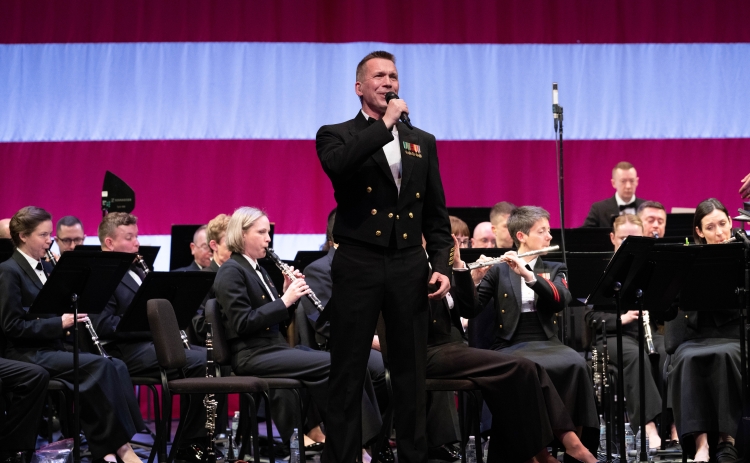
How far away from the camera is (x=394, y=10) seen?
318 inches

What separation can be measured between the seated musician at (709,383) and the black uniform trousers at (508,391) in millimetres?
924

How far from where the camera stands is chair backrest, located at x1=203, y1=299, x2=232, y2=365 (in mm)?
4805

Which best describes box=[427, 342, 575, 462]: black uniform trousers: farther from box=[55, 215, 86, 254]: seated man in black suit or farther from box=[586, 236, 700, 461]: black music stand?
box=[55, 215, 86, 254]: seated man in black suit

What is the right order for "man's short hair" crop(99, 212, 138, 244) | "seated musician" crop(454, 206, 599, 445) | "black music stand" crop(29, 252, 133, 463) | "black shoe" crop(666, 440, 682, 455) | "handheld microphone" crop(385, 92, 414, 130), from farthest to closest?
"man's short hair" crop(99, 212, 138, 244) → "black shoe" crop(666, 440, 682, 455) → "seated musician" crop(454, 206, 599, 445) → "black music stand" crop(29, 252, 133, 463) → "handheld microphone" crop(385, 92, 414, 130)

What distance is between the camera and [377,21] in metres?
8.07

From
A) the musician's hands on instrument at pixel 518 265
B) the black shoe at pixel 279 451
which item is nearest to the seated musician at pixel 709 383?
the musician's hands on instrument at pixel 518 265

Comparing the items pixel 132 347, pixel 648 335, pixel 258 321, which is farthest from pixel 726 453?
pixel 132 347

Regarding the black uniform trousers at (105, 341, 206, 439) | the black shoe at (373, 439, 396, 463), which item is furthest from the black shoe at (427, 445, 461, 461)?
the black uniform trousers at (105, 341, 206, 439)

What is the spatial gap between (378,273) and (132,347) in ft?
8.44

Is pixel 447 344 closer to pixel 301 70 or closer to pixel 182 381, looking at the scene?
pixel 182 381

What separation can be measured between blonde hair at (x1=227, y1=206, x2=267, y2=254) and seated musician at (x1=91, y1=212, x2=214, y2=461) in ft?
1.93

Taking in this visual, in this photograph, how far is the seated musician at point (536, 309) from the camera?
4797mm

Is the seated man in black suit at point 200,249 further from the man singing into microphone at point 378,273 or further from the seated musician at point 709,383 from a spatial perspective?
the man singing into microphone at point 378,273

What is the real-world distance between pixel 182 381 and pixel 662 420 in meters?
2.65
